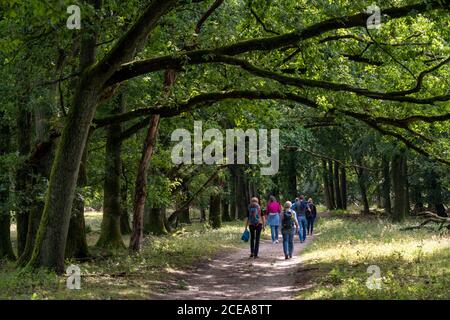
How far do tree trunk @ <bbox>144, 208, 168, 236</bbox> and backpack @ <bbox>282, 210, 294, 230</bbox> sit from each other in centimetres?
1101

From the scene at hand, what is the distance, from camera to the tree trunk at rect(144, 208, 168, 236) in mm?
28250

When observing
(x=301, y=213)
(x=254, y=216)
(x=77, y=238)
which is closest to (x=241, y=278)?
(x=254, y=216)

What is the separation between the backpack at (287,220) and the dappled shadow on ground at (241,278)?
46.4 inches

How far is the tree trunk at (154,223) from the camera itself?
2825 centimetres

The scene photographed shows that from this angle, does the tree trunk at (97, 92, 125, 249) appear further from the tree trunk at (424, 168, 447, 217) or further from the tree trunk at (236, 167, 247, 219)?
the tree trunk at (424, 168, 447, 217)

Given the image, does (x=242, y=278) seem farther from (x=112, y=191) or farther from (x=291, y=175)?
(x=291, y=175)

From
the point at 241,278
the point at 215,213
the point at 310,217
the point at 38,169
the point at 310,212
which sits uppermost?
the point at 38,169

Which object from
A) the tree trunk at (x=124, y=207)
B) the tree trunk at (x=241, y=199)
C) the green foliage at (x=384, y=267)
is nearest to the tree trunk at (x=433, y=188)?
the tree trunk at (x=241, y=199)

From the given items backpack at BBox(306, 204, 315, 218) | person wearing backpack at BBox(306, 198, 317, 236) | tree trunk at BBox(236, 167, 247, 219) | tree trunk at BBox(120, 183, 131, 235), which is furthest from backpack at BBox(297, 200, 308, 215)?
tree trunk at BBox(236, 167, 247, 219)

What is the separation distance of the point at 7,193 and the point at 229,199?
3116 centimetres

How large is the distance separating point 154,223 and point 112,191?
27.6 ft

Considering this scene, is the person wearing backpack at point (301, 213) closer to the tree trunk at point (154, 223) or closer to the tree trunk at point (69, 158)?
the tree trunk at point (154, 223)

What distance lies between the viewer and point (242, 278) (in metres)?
15.0
